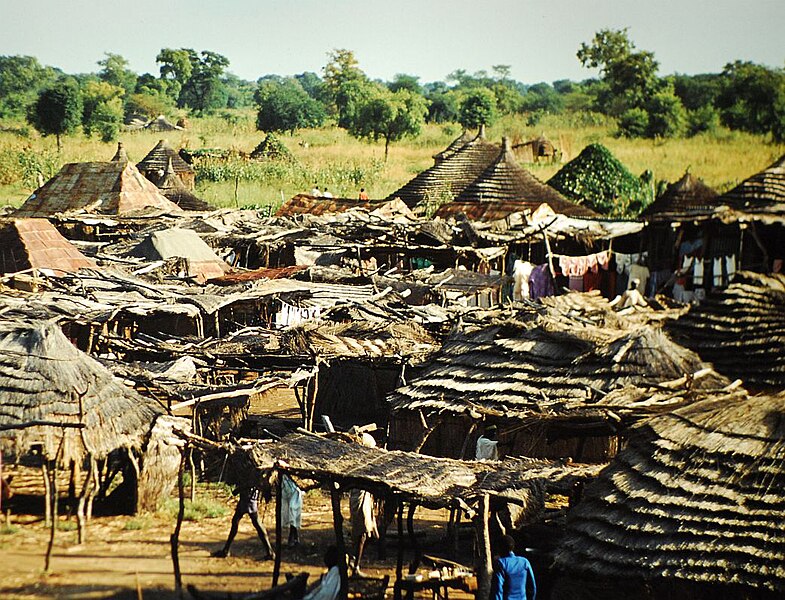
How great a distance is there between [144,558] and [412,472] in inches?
121

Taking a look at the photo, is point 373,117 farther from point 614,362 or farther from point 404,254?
point 614,362

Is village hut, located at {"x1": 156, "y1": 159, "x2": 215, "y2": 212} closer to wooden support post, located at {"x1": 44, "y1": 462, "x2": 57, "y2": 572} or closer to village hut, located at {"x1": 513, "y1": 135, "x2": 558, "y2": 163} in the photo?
village hut, located at {"x1": 513, "y1": 135, "x2": 558, "y2": 163}

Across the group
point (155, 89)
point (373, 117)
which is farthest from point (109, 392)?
point (155, 89)

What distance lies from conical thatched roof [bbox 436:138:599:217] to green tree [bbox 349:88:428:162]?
2064cm

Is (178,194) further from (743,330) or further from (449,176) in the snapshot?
(743,330)

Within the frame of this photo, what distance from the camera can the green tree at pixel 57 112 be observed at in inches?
2000

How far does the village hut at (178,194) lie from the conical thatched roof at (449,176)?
666 cm

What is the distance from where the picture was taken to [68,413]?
10.0 m

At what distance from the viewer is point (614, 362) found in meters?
11.6

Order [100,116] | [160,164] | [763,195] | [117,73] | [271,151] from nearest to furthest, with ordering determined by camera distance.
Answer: [763,195] < [160,164] < [271,151] < [100,116] < [117,73]

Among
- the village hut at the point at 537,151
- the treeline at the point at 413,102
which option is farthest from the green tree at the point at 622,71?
the village hut at the point at 537,151

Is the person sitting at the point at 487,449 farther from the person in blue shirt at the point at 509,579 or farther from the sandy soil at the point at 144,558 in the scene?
the person in blue shirt at the point at 509,579

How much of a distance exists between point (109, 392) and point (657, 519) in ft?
18.9

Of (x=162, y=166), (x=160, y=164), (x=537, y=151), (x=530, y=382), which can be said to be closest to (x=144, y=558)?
(x=530, y=382)
